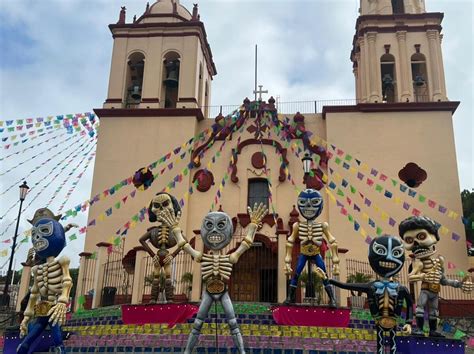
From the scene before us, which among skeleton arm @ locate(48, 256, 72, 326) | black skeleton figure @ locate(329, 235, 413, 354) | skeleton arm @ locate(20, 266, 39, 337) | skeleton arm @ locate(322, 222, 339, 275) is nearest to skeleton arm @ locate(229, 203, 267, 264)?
black skeleton figure @ locate(329, 235, 413, 354)

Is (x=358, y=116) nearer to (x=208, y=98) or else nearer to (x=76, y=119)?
(x=208, y=98)

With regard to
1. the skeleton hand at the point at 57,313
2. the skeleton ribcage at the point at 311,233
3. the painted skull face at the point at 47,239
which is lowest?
the skeleton hand at the point at 57,313

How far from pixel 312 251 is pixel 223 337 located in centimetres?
241

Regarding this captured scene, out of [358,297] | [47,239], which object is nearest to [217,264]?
[47,239]

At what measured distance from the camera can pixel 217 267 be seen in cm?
827

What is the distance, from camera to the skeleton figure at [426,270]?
893cm

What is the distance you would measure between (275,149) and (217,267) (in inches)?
464

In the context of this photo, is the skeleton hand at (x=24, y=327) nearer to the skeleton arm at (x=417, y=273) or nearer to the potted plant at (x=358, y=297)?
the skeleton arm at (x=417, y=273)

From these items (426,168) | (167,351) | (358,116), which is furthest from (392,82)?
(167,351)

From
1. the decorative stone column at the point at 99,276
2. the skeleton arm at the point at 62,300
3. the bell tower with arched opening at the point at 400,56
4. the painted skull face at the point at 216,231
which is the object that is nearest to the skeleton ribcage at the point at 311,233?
the painted skull face at the point at 216,231

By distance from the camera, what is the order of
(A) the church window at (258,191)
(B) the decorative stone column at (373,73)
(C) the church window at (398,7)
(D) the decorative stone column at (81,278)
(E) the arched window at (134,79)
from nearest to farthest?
(D) the decorative stone column at (81,278) → (A) the church window at (258,191) → (B) the decorative stone column at (373,73) → (E) the arched window at (134,79) → (C) the church window at (398,7)

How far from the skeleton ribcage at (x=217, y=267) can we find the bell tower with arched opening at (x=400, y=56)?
13775 millimetres

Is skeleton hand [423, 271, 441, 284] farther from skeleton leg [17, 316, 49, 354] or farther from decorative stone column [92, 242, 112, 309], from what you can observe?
decorative stone column [92, 242, 112, 309]

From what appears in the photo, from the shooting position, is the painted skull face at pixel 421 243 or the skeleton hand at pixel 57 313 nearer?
the skeleton hand at pixel 57 313
